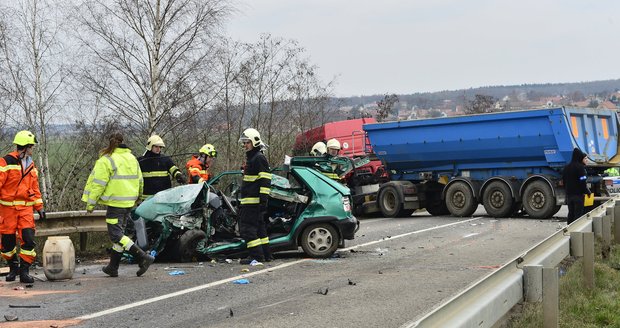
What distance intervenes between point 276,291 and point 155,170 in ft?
14.7

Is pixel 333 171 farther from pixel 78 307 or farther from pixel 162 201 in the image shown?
pixel 78 307

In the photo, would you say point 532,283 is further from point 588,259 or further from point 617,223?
point 617,223

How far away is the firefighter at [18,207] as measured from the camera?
364 inches

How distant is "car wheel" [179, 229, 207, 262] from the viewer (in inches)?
423

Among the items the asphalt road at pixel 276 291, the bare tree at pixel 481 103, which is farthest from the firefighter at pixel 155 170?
the bare tree at pixel 481 103

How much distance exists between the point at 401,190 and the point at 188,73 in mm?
6467

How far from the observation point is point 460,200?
66.2 feet

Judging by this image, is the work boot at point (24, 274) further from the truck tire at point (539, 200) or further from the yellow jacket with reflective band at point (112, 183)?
the truck tire at point (539, 200)

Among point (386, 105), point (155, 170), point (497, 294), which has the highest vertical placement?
point (386, 105)

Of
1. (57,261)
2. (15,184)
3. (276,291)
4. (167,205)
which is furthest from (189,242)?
(276,291)

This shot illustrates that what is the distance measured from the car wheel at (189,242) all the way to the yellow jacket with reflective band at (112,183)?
4.12 ft

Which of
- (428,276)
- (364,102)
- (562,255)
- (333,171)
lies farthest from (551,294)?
(364,102)

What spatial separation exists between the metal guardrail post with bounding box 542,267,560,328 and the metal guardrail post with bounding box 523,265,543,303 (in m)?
0.15

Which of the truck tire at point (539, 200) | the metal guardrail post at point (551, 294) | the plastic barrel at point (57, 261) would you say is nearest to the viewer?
the metal guardrail post at point (551, 294)
